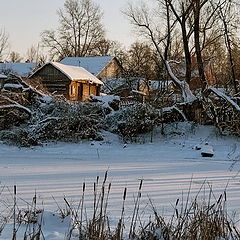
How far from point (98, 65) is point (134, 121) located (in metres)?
29.6

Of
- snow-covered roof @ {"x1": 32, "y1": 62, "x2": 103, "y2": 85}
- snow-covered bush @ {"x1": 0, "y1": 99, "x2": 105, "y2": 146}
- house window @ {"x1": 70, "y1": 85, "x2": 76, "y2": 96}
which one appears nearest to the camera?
snow-covered bush @ {"x1": 0, "y1": 99, "x2": 105, "y2": 146}

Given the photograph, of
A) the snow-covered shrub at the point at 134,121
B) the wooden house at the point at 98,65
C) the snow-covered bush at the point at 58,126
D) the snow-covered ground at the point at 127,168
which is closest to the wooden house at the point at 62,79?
the snow-covered bush at the point at 58,126

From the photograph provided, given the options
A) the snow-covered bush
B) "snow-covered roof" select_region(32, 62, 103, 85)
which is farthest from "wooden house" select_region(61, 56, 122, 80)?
the snow-covered bush

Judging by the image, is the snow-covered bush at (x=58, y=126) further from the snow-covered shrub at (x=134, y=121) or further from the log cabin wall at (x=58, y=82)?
the log cabin wall at (x=58, y=82)

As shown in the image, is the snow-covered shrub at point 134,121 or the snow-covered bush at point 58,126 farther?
the snow-covered shrub at point 134,121

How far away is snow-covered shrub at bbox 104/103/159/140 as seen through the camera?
17.6m

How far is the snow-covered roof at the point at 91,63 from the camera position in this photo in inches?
1804

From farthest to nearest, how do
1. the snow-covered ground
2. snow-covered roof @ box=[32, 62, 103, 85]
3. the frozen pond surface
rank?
snow-covered roof @ box=[32, 62, 103, 85]
the frozen pond surface
the snow-covered ground

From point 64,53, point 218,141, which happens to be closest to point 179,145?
point 218,141

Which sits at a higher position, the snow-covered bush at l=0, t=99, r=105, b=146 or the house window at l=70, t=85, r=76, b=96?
the house window at l=70, t=85, r=76, b=96

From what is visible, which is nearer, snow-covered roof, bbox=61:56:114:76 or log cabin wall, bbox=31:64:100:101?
log cabin wall, bbox=31:64:100:101

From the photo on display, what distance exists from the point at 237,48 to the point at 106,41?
37.6m

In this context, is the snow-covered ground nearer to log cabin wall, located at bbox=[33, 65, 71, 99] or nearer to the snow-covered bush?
the snow-covered bush

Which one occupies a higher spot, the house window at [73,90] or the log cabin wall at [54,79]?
the log cabin wall at [54,79]
